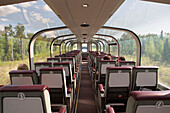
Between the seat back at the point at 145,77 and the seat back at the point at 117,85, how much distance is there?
0.14 meters

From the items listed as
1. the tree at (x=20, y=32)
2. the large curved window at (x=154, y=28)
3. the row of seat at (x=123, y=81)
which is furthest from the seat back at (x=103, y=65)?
the tree at (x=20, y=32)

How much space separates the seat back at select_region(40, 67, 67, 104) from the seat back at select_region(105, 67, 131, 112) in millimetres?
996

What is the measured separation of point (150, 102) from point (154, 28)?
3650mm

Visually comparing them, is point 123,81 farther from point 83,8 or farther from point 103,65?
point 83,8

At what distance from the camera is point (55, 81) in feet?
8.69

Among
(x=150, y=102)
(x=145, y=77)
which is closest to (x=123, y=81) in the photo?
(x=145, y=77)

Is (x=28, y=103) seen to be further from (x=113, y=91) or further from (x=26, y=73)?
(x=113, y=91)

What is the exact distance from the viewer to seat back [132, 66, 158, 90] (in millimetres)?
2632

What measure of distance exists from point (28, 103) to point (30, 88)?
0.18m

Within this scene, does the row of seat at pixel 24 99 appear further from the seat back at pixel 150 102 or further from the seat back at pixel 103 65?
the seat back at pixel 103 65

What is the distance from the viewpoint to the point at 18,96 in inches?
47.4

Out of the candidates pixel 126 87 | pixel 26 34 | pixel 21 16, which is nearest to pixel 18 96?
pixel 126 87

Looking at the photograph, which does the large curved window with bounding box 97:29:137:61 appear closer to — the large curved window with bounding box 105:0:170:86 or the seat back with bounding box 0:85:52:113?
the large curved window with bounding box 105:0:170:86

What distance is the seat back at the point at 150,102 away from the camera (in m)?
1.03
